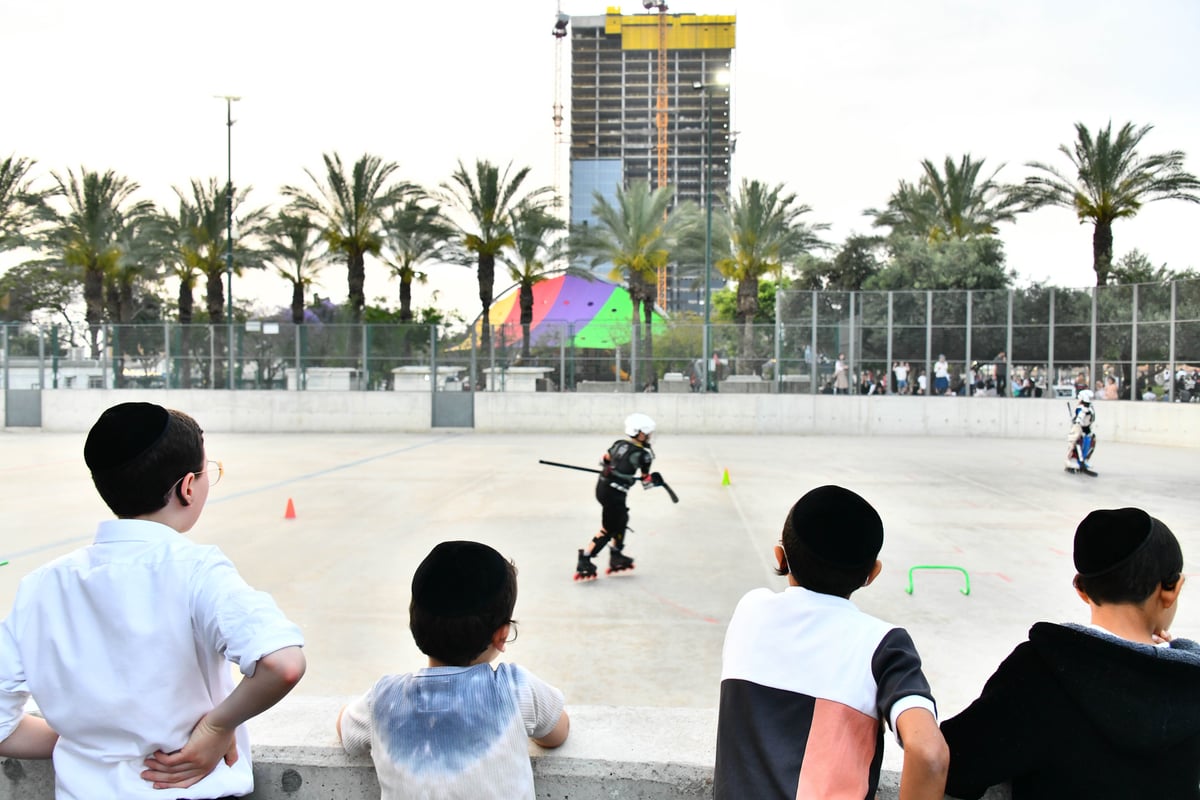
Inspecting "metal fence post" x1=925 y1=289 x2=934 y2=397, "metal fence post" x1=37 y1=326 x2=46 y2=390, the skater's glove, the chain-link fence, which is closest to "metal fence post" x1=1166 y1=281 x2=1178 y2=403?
the chain-link fence

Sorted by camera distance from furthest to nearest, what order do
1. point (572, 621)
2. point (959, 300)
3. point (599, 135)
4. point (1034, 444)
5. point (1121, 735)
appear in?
1. point (599, 135)
2. point (959, 300)
3. point (1034, 444)
4. point (572, 621)
5. point (1121, 735)

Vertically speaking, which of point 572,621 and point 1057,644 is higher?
point 1057,644

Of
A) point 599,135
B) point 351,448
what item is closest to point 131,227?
point 351,448

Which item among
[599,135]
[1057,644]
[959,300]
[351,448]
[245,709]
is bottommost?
[351,448]

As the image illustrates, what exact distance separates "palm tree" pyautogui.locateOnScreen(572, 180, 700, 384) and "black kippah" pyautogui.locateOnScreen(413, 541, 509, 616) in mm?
30579

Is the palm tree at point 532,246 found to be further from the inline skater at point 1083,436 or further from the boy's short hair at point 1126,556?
the boy's short hair at point 1126,556

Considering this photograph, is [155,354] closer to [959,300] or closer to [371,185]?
[371,185]

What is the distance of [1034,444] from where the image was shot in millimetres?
21844

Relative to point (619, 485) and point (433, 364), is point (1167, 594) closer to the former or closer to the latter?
point (619, 485)

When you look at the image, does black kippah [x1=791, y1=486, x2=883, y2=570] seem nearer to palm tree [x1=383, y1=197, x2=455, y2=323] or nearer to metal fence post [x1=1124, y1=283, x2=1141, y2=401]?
metal fence post [x1=1124, y1=283, x2=1141, y2=401]

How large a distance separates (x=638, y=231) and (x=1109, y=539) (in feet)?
103

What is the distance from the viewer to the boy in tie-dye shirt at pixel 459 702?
176 centimetres

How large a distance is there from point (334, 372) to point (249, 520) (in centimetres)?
1633

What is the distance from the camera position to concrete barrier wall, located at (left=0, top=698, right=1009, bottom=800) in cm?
190
